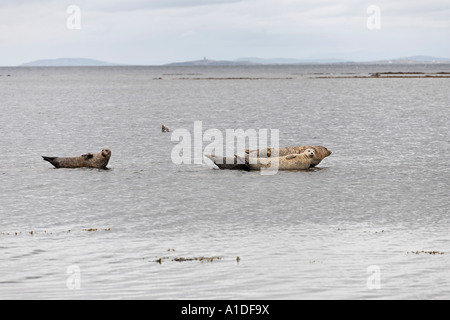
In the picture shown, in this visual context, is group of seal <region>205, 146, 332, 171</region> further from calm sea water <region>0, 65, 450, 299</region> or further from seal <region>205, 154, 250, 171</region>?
calm sea water <region>0, 65, 450, 299</region>

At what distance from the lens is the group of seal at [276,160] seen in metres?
34.0

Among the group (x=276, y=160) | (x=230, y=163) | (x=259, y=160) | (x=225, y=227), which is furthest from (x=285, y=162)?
(x=225, y=227)

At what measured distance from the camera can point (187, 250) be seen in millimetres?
18719

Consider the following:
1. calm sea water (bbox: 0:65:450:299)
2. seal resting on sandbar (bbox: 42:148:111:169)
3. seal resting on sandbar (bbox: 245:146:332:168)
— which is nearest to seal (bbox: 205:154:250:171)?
calm sea water (bbox: 0:65:450:299)

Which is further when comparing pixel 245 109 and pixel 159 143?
pixel 245 109

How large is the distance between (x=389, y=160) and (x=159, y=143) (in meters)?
18.0

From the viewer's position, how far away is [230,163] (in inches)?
1375

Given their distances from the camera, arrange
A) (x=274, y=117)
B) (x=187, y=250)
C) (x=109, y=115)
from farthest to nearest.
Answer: (x=109, y=115) → (x=274, y=117) → (x=187, y=250)

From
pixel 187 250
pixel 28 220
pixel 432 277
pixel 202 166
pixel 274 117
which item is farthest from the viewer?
pixel 274 117

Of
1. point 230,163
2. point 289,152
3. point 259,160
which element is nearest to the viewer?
point 259,160

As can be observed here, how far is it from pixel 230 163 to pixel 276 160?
2395 mm

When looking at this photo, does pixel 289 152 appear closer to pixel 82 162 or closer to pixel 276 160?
pixel 276 160

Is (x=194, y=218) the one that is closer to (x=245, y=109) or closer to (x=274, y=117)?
(x=274, y=117)
